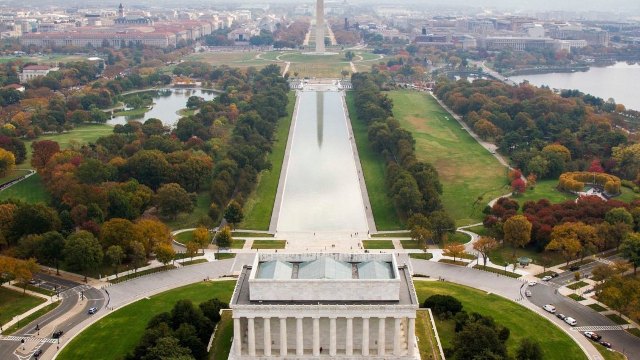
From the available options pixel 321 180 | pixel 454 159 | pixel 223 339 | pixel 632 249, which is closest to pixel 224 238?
pixel 223 339

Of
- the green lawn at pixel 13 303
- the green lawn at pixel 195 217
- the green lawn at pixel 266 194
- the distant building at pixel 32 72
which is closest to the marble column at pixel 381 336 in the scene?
the green lawn at pixel 13 303

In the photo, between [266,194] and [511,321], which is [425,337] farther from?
[266,194]

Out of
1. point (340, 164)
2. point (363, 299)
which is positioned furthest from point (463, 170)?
point (363, 299)

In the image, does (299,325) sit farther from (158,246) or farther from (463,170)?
(463,170)

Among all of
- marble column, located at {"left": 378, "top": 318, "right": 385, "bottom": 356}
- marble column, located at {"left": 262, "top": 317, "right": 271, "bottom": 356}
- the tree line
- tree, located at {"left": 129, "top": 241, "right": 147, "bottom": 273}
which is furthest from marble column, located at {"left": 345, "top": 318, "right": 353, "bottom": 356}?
the tree line

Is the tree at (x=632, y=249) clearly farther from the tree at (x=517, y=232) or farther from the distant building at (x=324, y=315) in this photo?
the distant building at (x=324, y=315)

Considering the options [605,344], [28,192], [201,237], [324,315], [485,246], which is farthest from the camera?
[28,192]
